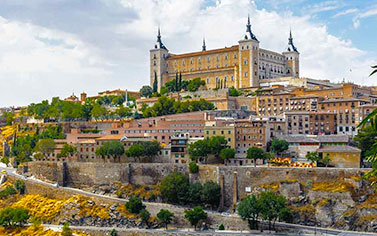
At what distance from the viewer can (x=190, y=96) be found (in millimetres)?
97000

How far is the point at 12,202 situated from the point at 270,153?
3393 cm

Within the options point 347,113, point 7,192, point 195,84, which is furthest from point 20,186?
point 195,84

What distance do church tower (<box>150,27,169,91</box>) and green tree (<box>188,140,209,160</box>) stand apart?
61.1 m

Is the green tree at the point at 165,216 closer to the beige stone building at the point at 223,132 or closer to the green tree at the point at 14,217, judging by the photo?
the beige stone building at the point at 223,132

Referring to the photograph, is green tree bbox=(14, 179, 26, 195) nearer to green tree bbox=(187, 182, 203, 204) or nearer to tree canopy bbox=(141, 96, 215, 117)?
green tree bbox=(187, 182, 203, 204)

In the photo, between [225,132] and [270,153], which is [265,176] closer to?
[270,153]

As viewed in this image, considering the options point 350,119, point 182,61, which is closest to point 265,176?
point 350,119

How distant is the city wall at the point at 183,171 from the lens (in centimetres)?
4994

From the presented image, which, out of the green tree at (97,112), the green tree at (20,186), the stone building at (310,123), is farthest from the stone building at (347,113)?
the green tree at (20,186)

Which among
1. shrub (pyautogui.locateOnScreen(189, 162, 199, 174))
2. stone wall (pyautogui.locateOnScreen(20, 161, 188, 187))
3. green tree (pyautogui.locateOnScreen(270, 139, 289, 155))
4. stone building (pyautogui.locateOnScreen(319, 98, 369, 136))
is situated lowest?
stone wall (pyautogui.locateOnScreen(20, 161, 188, 187))

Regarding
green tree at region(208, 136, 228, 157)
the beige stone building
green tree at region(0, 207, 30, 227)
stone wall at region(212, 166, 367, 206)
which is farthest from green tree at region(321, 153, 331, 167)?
green tree at region(0, 207, 30, 227)

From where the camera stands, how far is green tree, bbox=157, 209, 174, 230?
163ft

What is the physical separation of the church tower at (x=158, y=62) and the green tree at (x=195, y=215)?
2801 inches

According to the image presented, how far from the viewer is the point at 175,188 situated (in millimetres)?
53469
